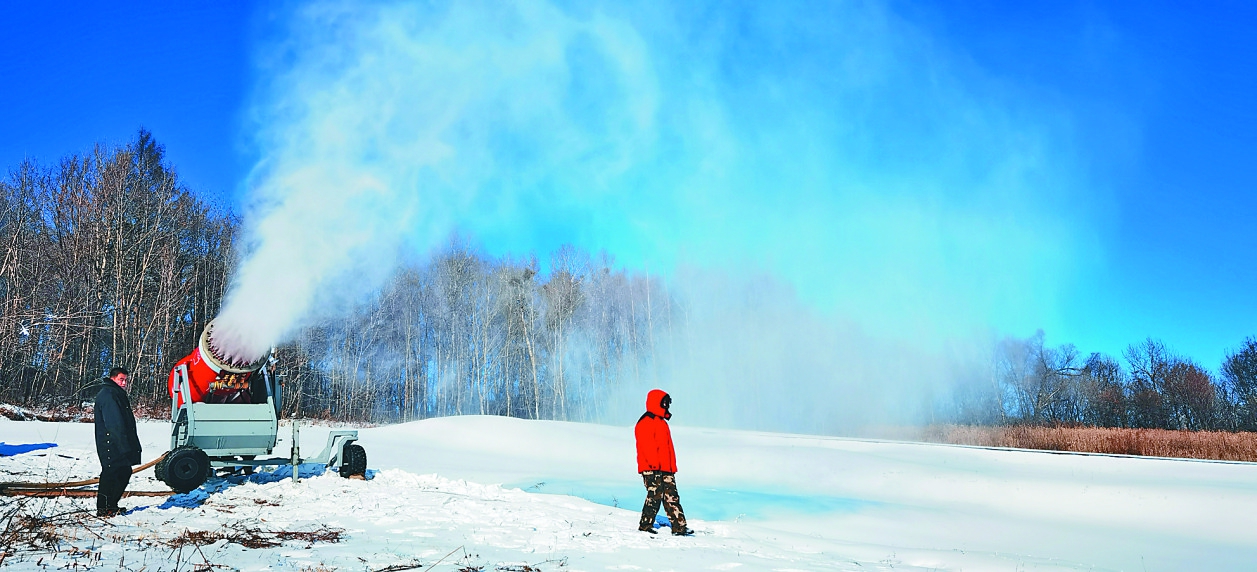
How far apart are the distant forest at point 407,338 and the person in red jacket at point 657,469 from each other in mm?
24090

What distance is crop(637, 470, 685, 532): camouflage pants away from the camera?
8227 mm

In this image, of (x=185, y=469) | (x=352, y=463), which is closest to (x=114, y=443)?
(x=185, y=469)

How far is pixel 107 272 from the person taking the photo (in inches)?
1230

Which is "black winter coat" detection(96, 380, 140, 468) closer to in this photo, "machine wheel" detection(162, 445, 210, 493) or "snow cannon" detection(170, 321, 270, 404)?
"machine wheel" detection(162, 445, 210, 493)

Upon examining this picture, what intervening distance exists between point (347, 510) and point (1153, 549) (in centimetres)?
1268

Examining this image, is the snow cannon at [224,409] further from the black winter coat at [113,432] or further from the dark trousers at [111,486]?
the dark trousers at [111,486]

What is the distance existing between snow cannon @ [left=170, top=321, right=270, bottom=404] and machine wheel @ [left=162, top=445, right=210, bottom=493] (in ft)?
4.16

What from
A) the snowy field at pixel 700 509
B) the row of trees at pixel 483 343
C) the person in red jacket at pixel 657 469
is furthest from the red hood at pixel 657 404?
the row of trees at pixel 483 343

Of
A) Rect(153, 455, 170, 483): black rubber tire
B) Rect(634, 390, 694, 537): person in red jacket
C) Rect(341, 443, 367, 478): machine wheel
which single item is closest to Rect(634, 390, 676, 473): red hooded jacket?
Rect(634, 390, 694, 537): person in red jacket

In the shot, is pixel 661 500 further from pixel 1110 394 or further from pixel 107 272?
pixel 1110 394

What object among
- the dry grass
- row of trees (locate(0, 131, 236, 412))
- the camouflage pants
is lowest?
the dry grass

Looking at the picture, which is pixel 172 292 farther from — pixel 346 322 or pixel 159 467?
pixel 159 467

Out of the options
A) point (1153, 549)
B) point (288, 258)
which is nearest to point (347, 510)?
point (288, 258)

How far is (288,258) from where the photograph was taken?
10617 mm
